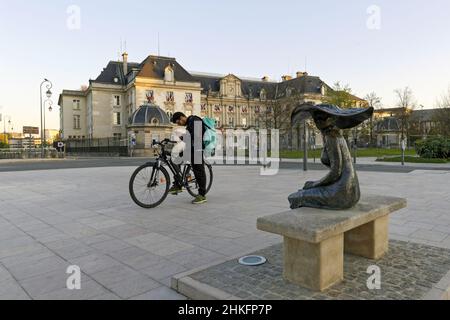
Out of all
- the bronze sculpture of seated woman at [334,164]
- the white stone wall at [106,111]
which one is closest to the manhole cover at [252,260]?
the bronze sculpture of seated woman at [334,164]

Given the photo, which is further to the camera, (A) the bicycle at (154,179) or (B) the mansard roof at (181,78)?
(B) the mansard roof at (181,78)

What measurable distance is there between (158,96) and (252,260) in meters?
58.6

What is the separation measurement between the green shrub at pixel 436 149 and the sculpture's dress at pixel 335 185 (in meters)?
22.8

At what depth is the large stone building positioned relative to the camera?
58.8 meters

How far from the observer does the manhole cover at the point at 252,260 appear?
137 inches

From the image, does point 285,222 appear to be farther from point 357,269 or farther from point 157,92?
point 157,92

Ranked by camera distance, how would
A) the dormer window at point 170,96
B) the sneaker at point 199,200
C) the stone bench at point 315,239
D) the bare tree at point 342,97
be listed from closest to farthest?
the stone bench at point 315,239 → the sneaker at point 199,200 → the bare tree at point 342,97 → the dormer window at point 170,96

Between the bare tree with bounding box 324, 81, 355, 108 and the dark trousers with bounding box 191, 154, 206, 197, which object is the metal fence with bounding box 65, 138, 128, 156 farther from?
the dark trousers with bounding box 191, 154, 206, 197

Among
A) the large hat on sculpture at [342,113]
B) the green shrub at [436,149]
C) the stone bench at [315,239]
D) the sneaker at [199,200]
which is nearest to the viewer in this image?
the stone bench at [315,239]

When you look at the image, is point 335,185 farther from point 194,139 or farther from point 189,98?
point 189,98

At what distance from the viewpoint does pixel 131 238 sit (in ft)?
15.3

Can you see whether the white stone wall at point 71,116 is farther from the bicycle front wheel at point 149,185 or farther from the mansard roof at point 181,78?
the bicycle front wheel at point 149,185

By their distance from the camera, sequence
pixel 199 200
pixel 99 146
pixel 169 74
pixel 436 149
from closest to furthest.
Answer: pixel 199 200 → pixel 436 149 → pixel 99 146 → pixel 169 74

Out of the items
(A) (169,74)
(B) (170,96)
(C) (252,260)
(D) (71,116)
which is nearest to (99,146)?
(B) (170,96)
